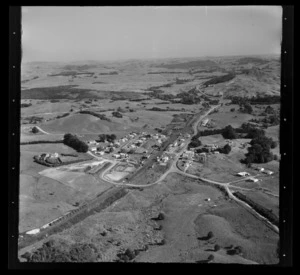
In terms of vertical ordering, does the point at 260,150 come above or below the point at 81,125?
below

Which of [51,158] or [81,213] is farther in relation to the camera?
[51,158]

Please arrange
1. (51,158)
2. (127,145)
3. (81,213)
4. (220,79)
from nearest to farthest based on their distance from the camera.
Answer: (81,213), (51,158), (127,145), (220,79)

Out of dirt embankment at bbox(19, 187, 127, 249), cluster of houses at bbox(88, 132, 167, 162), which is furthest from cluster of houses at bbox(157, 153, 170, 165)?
Result: dirt embankment at bbox(19, 187, 127, 249)

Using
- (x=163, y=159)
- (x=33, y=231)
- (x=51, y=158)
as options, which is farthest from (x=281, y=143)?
(x=33, y=231)

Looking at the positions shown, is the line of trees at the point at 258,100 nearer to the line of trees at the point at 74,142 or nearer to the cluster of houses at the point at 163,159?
the cluster of houses at the point at 163,159

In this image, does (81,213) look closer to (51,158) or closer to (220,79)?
(51,158)
